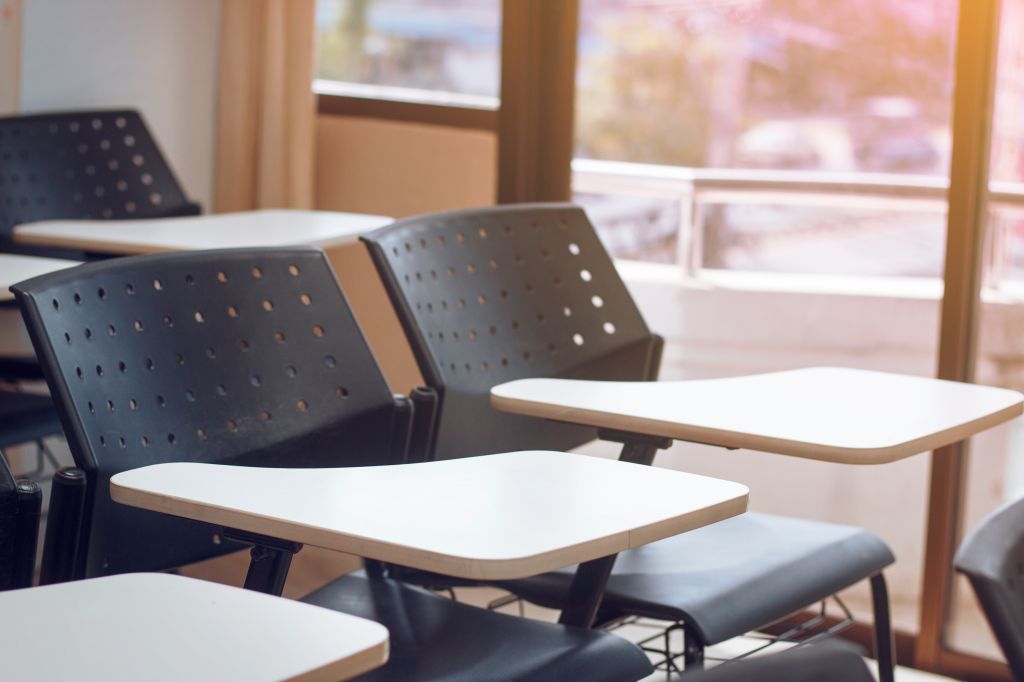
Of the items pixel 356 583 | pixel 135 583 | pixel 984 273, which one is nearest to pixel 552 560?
pixel 135 583

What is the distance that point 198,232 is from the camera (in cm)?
289

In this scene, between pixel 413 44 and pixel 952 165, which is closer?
Answer: pixel 952 165

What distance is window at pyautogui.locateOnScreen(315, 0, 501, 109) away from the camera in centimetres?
347

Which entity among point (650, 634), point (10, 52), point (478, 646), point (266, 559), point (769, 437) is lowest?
point (650, 634)

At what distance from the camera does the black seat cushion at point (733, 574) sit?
1.78 metres

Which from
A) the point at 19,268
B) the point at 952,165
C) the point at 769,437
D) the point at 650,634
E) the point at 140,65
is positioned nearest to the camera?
the point at 769,437

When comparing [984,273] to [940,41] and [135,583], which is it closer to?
[940,41]

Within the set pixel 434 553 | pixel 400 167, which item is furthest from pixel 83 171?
pixel 434 553

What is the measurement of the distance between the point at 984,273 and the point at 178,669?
7.46 ft

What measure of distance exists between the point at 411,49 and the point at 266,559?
7.67ft

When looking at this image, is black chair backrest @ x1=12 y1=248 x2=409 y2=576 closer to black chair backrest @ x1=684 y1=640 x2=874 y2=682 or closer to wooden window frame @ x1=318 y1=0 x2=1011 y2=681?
black chair backrest @ x1=684 y1=640 x2=874 y2=682

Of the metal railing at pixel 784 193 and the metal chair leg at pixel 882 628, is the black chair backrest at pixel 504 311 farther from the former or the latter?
the metal railing at pixel 784 193

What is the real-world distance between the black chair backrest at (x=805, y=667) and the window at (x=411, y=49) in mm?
2655

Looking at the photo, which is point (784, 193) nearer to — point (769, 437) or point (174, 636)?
point (769, 437)
